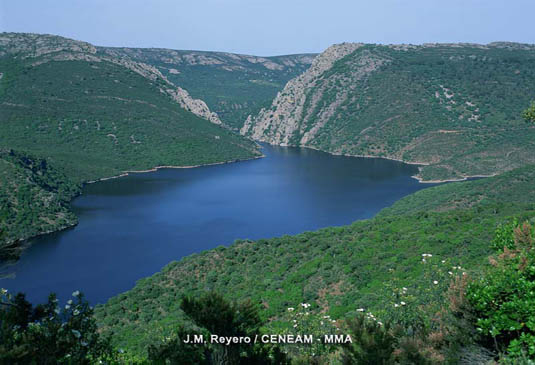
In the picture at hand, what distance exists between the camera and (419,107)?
421 ft

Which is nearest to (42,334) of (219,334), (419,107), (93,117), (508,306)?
(219,334)

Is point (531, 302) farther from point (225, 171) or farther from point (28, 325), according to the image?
point (225, 171)

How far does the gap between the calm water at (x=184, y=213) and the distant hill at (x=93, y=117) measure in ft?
27.0

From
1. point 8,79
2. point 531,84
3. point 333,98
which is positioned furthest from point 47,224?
point 531,84

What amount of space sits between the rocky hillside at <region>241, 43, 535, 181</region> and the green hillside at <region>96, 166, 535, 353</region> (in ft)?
196

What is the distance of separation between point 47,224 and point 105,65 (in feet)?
292

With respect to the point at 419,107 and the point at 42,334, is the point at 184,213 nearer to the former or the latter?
the point at 42,334

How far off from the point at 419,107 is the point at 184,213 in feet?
279

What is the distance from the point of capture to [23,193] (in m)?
63.8

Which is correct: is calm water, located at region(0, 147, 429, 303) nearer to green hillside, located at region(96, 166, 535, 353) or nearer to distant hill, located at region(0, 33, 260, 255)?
distant hill, located at region(0, 33, 260, 255)

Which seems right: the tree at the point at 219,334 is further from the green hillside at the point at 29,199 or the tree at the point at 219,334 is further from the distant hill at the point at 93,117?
the distant hill at the point at 93,117

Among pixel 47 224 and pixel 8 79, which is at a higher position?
pixel 8 79

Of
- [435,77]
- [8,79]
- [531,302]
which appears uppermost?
[435,77]

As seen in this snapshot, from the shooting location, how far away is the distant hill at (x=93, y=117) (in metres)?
98.9
